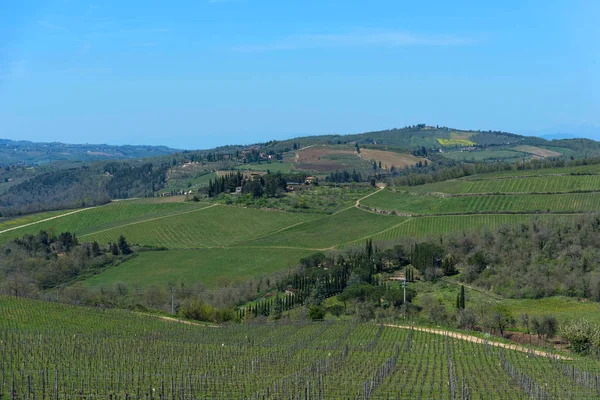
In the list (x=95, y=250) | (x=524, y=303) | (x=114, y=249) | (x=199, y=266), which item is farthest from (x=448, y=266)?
(x=95, y=250)

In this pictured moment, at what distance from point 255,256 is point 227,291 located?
55.4 feet

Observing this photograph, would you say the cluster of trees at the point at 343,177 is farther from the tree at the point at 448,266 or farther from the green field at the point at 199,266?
the tree at the point at 448,266

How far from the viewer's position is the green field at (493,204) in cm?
9738

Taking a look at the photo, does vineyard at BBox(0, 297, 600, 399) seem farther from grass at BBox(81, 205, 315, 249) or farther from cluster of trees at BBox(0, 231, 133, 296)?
grass at BBox(81, 205, 315, 249)

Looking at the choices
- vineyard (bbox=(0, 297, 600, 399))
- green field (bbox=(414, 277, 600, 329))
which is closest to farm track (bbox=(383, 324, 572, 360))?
vineyard (bbox=(0, 297, 600, 399))

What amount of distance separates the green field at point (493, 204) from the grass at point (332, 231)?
6.01 meters

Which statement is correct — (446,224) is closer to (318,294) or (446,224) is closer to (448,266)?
(448,266)

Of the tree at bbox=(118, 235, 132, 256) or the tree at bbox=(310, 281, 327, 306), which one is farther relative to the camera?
the tree at bbox=(118, 235, 132, 256)

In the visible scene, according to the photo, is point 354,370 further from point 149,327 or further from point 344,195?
point 344,195

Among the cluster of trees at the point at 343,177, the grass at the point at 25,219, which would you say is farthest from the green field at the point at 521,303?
the cluster of trees at the point at 343,177

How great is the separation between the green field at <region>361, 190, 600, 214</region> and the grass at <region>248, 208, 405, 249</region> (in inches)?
237

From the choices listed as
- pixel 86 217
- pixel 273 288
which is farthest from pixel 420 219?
pixel 86 217

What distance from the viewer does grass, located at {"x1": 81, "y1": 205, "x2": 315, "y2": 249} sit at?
99188 millimetres

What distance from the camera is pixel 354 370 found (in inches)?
1444
